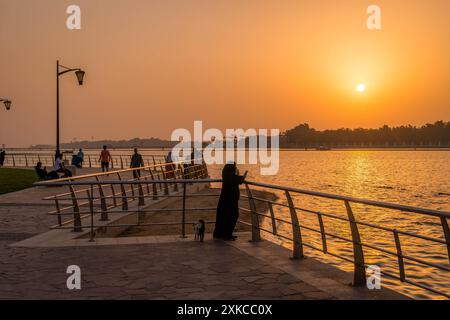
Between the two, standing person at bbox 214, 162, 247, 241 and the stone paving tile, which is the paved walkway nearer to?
the stone paving tile

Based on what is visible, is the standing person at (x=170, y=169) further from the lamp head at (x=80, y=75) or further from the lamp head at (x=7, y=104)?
the lamp head at (x=7, y=104)

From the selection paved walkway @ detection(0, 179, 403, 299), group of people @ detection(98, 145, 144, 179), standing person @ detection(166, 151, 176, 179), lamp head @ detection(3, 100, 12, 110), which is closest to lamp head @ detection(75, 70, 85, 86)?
group of people @ detection(98, 145, 144, 179)

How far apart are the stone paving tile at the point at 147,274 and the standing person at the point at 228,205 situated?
71 cm

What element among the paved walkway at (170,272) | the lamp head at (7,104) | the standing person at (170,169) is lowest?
the paved walkway at (170,272)

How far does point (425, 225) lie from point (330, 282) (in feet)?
86.7

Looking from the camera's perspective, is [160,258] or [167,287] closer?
[167,287]

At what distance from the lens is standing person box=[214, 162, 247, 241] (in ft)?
35.5

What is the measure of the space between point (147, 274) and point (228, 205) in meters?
3.40

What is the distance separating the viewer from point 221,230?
10859mm

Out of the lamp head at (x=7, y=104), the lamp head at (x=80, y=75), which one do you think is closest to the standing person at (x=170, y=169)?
the lamp head at (x=80, y=75)

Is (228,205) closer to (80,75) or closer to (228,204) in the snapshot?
(228,204)

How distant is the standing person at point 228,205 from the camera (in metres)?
10.8
